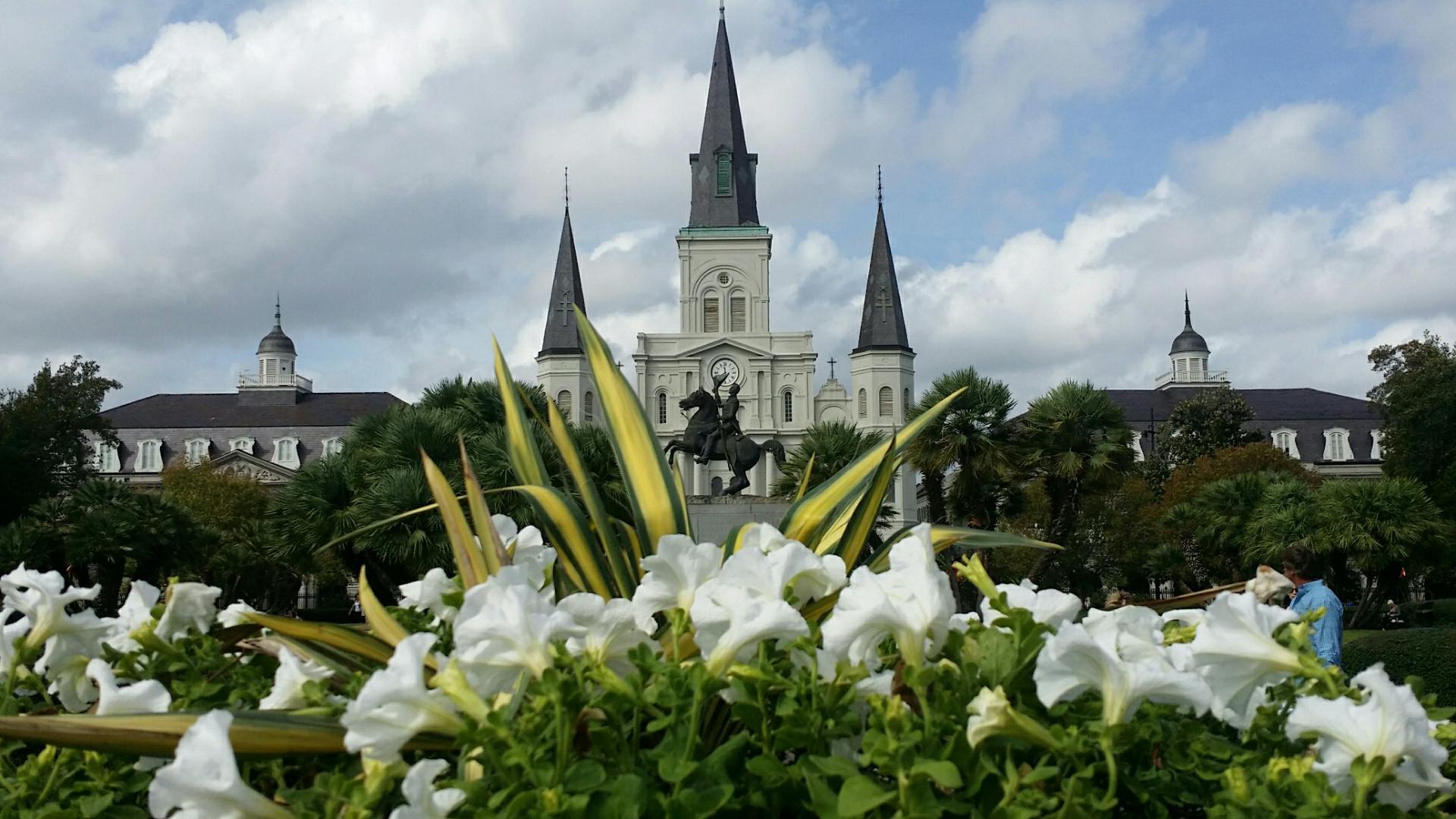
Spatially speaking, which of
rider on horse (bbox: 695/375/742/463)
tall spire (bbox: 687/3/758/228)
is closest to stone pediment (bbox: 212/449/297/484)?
tall spire (bbox: 687/3/758/228)

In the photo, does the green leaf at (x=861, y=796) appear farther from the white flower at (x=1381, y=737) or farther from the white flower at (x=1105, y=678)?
the white flower at (x=1381, y=737)

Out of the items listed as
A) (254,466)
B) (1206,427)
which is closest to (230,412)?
(254,466)

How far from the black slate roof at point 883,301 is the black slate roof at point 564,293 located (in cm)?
1642

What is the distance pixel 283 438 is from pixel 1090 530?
171 feet

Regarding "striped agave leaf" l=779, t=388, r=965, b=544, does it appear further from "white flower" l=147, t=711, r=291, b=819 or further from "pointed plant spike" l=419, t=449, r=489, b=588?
"white flower" l=147, t=711, r=291, b=819

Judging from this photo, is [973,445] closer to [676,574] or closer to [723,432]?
[723,432]

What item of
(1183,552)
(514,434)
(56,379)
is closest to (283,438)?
(56,379)

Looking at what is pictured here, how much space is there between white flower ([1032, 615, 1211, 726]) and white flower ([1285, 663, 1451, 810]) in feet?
0.41

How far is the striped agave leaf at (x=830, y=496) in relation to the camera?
117 inches

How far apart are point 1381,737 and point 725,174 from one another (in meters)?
72.0

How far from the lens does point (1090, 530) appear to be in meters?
40.7

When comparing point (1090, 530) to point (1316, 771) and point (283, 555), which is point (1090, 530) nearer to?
point (283, 555)

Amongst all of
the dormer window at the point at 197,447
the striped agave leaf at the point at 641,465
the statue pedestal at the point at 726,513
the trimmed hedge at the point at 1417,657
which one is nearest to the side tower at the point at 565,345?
the dormer window at the point at 197,447

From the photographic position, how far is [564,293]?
225 feet
